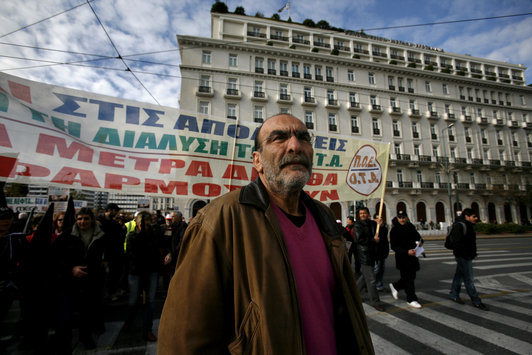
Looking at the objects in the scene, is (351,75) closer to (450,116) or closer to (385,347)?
(450,116)

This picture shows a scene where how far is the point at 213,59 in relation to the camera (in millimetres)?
26828

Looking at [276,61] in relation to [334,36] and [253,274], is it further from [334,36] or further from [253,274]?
[253,274]

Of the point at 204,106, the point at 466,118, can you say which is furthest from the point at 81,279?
the point at 466,118

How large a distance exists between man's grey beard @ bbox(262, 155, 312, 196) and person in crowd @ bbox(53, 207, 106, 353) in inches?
126

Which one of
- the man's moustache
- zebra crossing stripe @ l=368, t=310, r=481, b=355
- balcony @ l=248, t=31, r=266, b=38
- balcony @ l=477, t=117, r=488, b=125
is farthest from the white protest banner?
balcony @ l=477, t=117, r=488, b=125

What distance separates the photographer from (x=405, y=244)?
4820 millimetres

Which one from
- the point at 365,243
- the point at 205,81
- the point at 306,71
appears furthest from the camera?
the point at 306,71

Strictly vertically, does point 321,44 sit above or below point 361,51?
below

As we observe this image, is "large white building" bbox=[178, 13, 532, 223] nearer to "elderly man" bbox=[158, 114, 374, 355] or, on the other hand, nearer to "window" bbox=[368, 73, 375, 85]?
"window" bbox=[368, 73, 375, 85]

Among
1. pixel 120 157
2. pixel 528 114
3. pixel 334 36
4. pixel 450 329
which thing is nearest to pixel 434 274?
pixel 450 329

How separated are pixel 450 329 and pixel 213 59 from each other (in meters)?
29.3

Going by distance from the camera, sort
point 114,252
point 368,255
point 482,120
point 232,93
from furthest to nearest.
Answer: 1. point 482,120
2. point 232,93
3. point 114,252
4. point 368,255

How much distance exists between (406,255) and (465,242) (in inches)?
43.0

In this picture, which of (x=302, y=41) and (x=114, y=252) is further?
(x=302, y=41)
